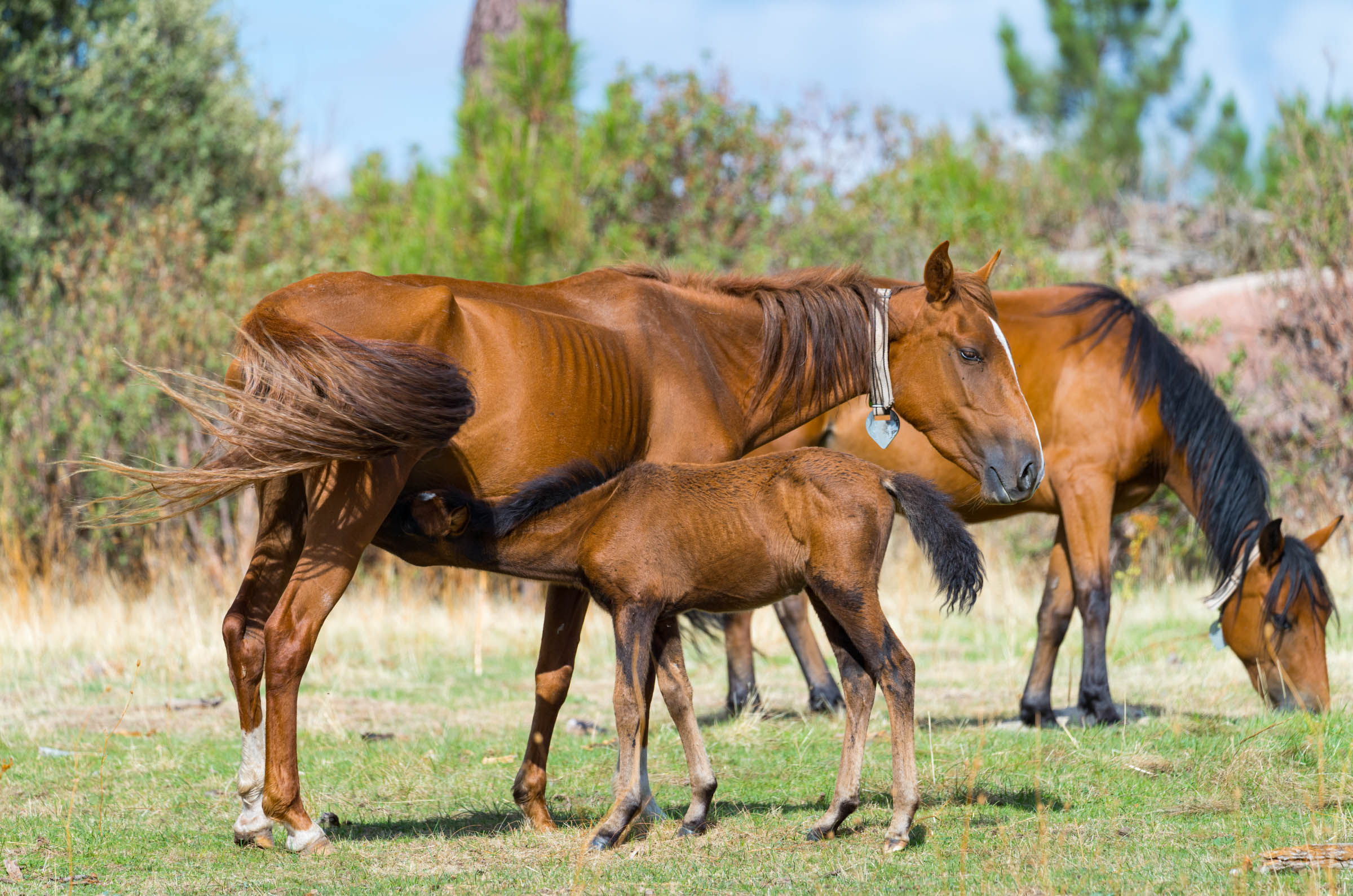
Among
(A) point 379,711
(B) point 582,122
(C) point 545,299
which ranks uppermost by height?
(B) point 582,122

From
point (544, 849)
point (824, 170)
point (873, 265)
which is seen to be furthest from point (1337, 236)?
point (544, 849)

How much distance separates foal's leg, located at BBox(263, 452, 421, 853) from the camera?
4613mm

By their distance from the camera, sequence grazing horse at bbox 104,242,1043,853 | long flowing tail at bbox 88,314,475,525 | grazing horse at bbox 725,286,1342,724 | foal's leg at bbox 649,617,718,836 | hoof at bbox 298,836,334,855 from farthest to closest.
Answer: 1. grazing horse at bbox 725,286,1342,724
2. foal's leg at bbox 649,617,718,836
3. hoof at bbox 298,836,334,855
4. grazing horse at bbox 104,242,1043,853
5. long flowing tail at bbox 88,314,475,525

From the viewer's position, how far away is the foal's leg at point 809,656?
795 centimetres

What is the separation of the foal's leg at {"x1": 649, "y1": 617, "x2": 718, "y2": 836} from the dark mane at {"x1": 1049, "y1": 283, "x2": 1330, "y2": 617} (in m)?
3.86

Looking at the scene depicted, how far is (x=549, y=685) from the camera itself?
530 centimetres

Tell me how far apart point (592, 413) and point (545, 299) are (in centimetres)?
65

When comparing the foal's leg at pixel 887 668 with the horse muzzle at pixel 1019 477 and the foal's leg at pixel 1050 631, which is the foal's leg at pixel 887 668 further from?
the foal's leg at pixel 1050 631

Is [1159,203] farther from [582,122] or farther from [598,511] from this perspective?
[598,511]

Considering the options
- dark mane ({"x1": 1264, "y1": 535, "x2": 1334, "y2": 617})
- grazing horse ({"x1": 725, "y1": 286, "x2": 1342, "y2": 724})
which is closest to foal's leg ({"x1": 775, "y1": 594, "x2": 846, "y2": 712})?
grazing horse ({"x1": 725, "y1": 286, "x2": 1342, "y2": 724})

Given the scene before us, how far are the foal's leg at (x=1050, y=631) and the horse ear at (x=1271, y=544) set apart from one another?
1.08 meters

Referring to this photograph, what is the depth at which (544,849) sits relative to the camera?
15.5ft

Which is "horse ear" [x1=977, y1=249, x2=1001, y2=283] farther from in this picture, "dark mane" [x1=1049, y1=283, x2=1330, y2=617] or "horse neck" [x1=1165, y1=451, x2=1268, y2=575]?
"horse neck" [x1=1165, y1=451, x2=1268, y2=575]

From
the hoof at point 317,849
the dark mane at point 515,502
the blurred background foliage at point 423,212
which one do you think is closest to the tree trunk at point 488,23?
the blurred background foliage at point 423,212
